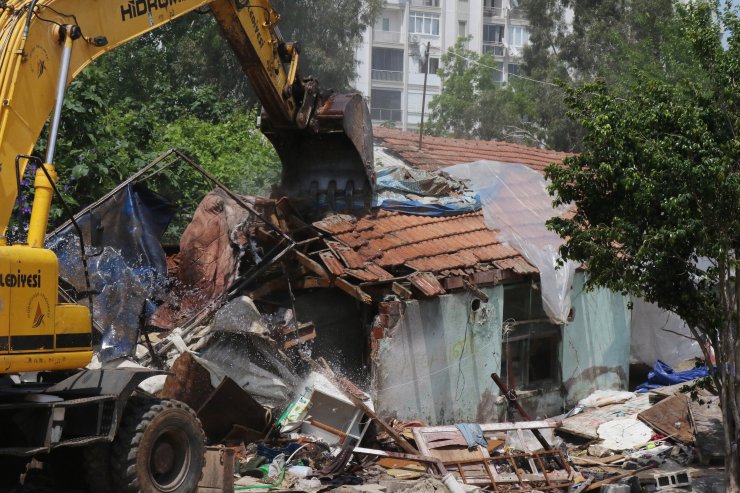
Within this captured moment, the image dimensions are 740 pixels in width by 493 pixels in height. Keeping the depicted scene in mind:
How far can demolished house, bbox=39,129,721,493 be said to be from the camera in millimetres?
12461

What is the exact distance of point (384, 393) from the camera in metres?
13.9

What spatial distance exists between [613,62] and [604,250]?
30.8m

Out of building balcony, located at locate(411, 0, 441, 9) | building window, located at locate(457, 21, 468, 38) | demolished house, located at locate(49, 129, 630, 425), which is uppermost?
building balcony, located at locate(411, 0, 441, 9)

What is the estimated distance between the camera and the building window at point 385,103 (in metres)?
62.4

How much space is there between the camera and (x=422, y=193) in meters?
17.4

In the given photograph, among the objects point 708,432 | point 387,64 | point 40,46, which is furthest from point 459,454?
point 387,64

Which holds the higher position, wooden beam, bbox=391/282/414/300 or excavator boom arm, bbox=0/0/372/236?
excavator boom arm, bbox=0/0/372/236

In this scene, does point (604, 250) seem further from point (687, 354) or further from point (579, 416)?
point (687, 354)

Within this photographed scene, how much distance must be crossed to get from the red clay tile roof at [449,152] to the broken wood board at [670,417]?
599 cm

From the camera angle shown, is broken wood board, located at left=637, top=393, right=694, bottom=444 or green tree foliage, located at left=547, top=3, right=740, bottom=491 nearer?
green tree foliage, located at left=547, top=3, right=740, bottom=491

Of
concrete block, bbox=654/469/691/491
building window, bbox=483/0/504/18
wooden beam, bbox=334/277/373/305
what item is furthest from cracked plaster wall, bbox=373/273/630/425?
building window, bbox=483/0/504/18

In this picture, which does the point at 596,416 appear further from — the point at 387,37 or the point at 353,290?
the point at 387,37

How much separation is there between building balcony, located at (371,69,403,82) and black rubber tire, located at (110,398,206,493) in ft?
178

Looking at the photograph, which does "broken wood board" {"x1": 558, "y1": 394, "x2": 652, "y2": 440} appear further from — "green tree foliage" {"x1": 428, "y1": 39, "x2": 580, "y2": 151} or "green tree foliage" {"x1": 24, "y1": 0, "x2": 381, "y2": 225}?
"green tree foliage" {"x1": 428, "y1": 39, "x2": 580, "y2": 151}
